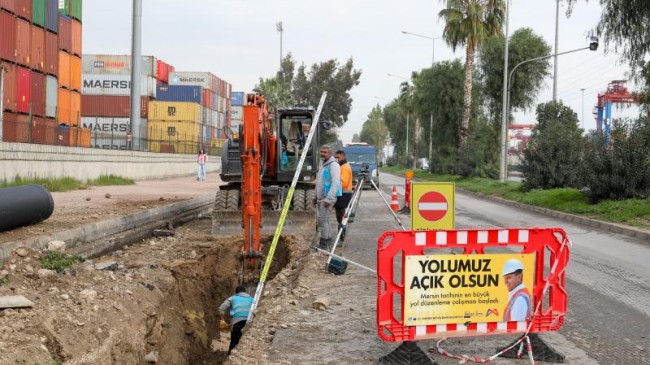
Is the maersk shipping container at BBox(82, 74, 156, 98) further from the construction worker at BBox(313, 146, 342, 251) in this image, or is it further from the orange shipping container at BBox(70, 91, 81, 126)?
the construction worker at BBox(313, 146, 342, 251)

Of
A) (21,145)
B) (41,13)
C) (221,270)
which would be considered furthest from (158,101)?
(221,270)

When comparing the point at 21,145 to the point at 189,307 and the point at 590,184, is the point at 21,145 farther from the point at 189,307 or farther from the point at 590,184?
the point at 590,184

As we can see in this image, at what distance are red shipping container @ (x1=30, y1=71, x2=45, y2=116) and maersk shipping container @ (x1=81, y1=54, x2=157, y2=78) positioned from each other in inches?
1213

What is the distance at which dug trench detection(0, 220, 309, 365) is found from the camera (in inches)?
254

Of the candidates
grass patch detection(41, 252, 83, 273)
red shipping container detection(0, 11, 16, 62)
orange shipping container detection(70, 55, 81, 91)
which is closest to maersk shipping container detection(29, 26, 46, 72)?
red shipping container detection(0, 11, 16, 62)

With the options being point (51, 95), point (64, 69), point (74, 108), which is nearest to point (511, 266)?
point (51, 95)

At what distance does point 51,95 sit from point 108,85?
29023 millimetres

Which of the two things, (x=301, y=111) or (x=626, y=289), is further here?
(x=301, y=111)

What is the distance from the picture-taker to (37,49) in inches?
1196

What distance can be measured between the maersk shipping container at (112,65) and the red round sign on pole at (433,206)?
2113 inches

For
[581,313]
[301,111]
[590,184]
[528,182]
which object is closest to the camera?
[581,313]

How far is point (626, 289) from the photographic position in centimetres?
918

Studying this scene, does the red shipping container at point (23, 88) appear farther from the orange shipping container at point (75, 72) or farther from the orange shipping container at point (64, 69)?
the orange shipping container at point (75, 72)

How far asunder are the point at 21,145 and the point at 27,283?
56.0 ft
